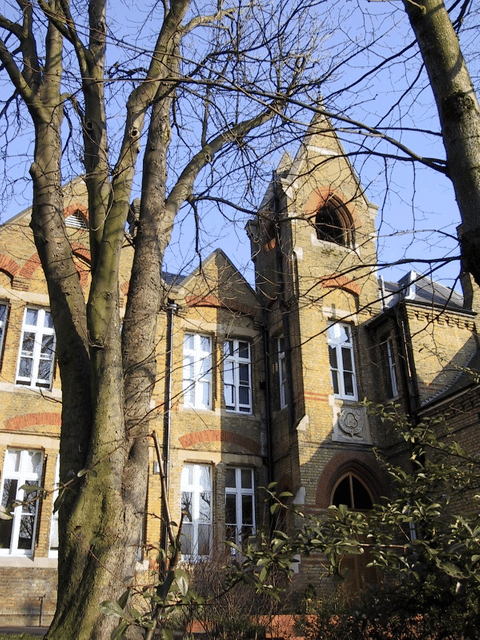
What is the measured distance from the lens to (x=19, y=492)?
14.0m

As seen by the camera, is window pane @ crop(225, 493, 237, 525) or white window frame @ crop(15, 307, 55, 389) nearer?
white window frame @ crop(15, 307, 55, 389)

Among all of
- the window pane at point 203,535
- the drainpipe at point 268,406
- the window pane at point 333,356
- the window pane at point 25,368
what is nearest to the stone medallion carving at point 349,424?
the window pane at point 333,356

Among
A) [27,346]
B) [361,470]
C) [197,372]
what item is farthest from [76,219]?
[361,470]

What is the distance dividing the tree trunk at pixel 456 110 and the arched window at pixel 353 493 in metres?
12.9

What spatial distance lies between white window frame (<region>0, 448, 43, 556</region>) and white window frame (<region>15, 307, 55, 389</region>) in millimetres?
1602

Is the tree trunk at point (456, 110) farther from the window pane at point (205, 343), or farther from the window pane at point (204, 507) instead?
the window pane at point (205, 343)

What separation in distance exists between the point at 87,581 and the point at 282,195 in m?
14.8

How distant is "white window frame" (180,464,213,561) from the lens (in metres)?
15.1

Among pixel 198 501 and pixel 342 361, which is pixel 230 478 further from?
pixel 342 361

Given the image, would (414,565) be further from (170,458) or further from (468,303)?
(468,303)

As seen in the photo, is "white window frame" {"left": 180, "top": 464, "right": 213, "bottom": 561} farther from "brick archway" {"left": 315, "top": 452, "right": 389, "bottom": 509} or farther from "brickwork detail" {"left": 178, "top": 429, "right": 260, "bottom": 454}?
"brick archway" {"left": 315, "top": 452, "right": 389, "bottom": 509}

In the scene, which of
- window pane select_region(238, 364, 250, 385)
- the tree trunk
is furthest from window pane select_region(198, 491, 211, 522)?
the tree trunk

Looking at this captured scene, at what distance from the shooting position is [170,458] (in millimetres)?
15383

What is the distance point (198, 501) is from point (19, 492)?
4.15 metres
